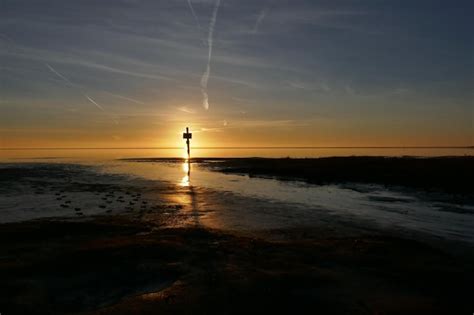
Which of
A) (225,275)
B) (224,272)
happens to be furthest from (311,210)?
(225,275)

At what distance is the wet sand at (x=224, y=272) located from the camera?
760 cm

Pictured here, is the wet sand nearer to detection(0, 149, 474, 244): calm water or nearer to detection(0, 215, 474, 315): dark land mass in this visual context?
detection(0, 215, 474, 315): dark land mass

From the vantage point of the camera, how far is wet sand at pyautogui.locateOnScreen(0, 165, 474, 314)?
7.60 m

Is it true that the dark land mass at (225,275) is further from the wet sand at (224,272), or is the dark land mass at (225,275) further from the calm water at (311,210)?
the calm water at (311,210)

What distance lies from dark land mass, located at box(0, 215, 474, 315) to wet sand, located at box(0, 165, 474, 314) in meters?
0.03

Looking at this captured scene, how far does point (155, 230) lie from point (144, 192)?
50.3ft

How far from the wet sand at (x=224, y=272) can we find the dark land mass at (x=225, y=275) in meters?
0.03

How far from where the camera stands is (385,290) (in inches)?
328

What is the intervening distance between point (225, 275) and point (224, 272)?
245 mm

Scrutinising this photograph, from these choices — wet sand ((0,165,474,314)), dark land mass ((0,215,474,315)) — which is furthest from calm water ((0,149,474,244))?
dark land mass ((0,215,474,315))

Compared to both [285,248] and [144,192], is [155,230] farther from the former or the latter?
[144,192]

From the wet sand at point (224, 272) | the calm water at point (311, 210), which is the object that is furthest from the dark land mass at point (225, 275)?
the calm water at point (311, 210)

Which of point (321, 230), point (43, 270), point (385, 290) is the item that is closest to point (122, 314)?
point (43, 270)

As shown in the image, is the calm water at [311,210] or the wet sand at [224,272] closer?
the wet sand at [224,272]
